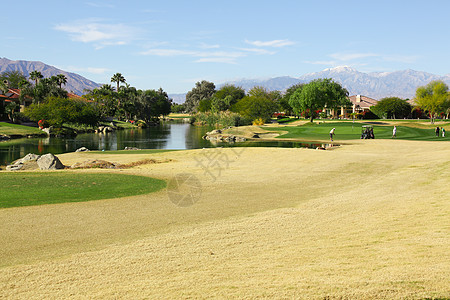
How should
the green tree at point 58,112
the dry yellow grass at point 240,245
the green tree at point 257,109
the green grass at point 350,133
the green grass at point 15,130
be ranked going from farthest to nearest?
the green tree at point 257,109 < the green tree at point 58,112 < the green grass at point 15,130 < the green grass at point 350,133 < the dry yellow grass at point 240,245

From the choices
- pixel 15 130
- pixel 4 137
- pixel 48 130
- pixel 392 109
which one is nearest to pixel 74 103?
pixel 48 130

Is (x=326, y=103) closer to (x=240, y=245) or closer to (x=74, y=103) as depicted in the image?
(x=74, y=103)

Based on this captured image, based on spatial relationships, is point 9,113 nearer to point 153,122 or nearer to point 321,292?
point 153,122

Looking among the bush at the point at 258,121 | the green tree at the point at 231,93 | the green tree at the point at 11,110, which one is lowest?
the bush at the point at 258,121

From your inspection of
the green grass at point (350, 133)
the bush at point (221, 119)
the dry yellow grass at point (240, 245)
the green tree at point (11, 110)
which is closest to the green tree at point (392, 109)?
the bush at point (221, 119)

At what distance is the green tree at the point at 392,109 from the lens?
129 meters

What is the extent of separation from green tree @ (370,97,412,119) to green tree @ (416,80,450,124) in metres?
15.1

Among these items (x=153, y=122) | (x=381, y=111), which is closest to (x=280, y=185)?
(x=381, y=111)

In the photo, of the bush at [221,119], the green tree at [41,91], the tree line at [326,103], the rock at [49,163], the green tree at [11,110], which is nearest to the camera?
the rock at [49,163]

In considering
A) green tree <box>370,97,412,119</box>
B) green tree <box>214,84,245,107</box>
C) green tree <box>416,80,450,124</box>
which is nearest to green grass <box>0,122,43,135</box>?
green tree <box>214,84,245,107</box>

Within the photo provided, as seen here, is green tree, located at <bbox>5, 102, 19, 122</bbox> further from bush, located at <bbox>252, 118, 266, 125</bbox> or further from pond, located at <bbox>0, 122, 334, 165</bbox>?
bush, located at <bbox>252, 118, 266, 125</bbox>

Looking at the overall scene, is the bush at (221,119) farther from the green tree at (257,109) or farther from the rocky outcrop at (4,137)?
the rocky outcrop at (4,137)

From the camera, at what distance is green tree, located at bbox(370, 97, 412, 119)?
5079 inches

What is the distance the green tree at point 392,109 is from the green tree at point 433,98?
15.1m
